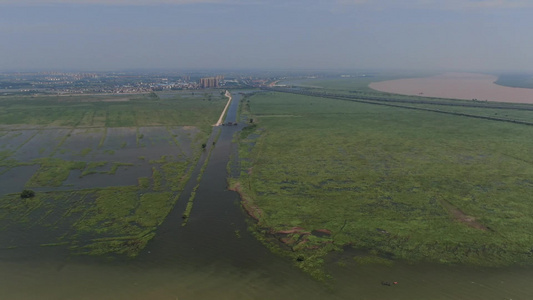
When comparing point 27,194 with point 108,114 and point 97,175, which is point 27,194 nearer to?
point 97,175

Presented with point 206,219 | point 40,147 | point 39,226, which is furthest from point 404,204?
point 40,147

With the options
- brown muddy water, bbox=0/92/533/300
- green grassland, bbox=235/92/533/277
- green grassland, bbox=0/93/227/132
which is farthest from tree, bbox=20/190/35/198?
green grassland, bbox=0/93/227/132

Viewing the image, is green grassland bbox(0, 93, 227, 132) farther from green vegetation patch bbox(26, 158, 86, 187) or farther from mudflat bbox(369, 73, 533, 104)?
mudflat bbox(369, 73, 533, 104)

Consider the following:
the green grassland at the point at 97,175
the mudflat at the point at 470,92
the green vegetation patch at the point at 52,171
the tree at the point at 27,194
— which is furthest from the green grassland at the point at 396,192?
the mudflat at the point at 470,92

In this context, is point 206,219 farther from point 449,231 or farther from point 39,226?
point 449,231

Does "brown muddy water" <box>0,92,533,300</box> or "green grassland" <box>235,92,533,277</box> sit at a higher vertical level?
"green grassland" <box>235,92,533,277</box>

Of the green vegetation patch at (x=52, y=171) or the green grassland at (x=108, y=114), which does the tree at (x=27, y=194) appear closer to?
the green vegetation patch at (x=52, y=171)

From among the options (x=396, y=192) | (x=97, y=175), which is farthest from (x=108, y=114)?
(x=396, y=192)

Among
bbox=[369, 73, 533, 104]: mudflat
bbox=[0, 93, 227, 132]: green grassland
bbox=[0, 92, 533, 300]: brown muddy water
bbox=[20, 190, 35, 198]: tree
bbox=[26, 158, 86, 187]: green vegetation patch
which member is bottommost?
bbox=[0, 92, 533, 300]: brown muddy water
